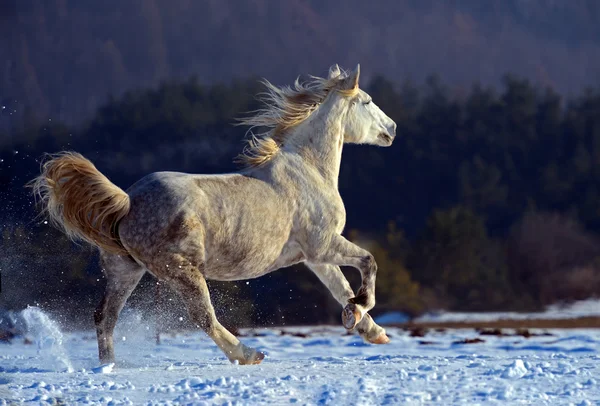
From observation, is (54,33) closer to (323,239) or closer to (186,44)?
(186,44)

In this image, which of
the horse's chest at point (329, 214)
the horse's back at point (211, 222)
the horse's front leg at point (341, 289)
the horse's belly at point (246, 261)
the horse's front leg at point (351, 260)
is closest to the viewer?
the horse's back at point (211, 222)

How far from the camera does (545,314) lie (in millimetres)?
10023

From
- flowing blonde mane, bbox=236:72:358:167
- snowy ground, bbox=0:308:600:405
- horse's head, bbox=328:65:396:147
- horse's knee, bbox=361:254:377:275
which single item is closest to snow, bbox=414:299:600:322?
snowy ground, bbox=0:308:600:405

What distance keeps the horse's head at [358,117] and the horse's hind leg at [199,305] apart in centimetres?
173

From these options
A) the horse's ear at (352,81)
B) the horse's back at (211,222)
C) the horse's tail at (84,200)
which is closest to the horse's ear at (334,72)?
the horse's ear at (352,81)

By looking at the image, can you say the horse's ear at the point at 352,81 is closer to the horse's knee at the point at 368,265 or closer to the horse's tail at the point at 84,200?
the horse's knee at the point at 368,265

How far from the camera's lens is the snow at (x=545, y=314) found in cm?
996

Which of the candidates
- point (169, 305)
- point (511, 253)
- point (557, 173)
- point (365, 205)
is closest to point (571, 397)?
point (169, 305)

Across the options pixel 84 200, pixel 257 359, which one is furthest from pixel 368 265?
pixel 84 200

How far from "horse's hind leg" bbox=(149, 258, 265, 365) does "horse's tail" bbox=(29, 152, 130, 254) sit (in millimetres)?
380

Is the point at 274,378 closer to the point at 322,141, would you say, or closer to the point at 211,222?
the point at 211,222

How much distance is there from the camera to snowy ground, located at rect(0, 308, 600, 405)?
4.16m

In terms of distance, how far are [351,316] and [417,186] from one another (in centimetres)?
743

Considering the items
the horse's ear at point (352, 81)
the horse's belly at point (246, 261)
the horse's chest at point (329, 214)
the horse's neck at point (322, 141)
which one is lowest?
the horse's belly at point (246, 261)
